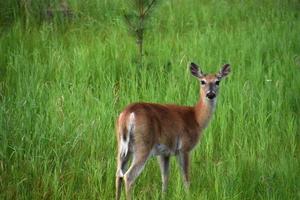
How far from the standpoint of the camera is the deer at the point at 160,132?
18.9 feet

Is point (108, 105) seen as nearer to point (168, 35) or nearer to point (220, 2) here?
point (168, 35)

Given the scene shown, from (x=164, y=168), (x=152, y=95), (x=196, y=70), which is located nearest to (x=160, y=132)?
(x=164, y=168)

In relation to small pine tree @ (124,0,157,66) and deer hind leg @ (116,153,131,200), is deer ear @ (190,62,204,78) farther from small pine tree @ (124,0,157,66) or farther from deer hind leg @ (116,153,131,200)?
small pine tree @ (124,0,157,66)

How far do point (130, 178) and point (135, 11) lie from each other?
4.13 meters

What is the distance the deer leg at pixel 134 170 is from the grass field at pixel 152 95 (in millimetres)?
307

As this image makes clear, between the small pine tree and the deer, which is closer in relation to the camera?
the deer

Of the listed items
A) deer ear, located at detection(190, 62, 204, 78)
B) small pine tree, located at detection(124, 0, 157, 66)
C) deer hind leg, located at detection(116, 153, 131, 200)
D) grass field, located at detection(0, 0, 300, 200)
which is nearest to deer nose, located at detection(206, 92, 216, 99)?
deer ear, located at detection(190, 62, 204, 78)

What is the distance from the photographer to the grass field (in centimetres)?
601

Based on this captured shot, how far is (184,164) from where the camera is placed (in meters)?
6.20

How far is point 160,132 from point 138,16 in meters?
3.67

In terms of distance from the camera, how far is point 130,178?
18.8 feet

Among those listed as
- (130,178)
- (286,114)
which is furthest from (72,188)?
(286,114)

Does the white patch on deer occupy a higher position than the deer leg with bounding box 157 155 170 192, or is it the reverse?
the white patch on deer

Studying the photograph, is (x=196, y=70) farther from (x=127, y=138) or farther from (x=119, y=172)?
(x=119, y=172)
